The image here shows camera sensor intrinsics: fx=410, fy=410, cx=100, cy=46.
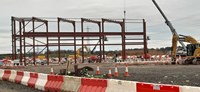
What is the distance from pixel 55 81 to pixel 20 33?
53.4 meters

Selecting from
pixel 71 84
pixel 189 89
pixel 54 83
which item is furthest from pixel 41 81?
pixel 189 89

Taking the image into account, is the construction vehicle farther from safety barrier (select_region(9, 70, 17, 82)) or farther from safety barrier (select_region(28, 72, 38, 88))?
safety barrier (select_region(28, 72, 38, 88))

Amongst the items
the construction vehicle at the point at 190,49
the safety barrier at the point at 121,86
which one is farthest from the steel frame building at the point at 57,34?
the safety barrier at the point at 121,86

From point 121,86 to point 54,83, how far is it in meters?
4.92

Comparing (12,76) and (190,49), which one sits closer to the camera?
(12,76)

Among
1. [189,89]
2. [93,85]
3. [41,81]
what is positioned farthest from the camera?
[41,81]

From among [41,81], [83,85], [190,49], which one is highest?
[190,49]

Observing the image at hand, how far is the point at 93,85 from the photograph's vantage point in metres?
11.8

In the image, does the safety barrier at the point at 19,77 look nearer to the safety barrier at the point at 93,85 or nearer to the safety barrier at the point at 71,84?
the safety barrier at the point at 71,84

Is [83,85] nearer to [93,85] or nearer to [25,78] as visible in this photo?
[93,85]

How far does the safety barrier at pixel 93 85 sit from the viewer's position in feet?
37.1

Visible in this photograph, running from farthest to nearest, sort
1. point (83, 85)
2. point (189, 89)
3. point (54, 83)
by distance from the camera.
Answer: point (54, 83), point (83, 85), point (189, 89)

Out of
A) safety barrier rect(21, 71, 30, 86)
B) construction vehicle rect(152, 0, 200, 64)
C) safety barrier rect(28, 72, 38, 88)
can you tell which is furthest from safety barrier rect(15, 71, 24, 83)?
construction vehicle rect(152, 0, 200, 64)

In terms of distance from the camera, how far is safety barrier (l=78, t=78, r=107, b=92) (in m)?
11.3
